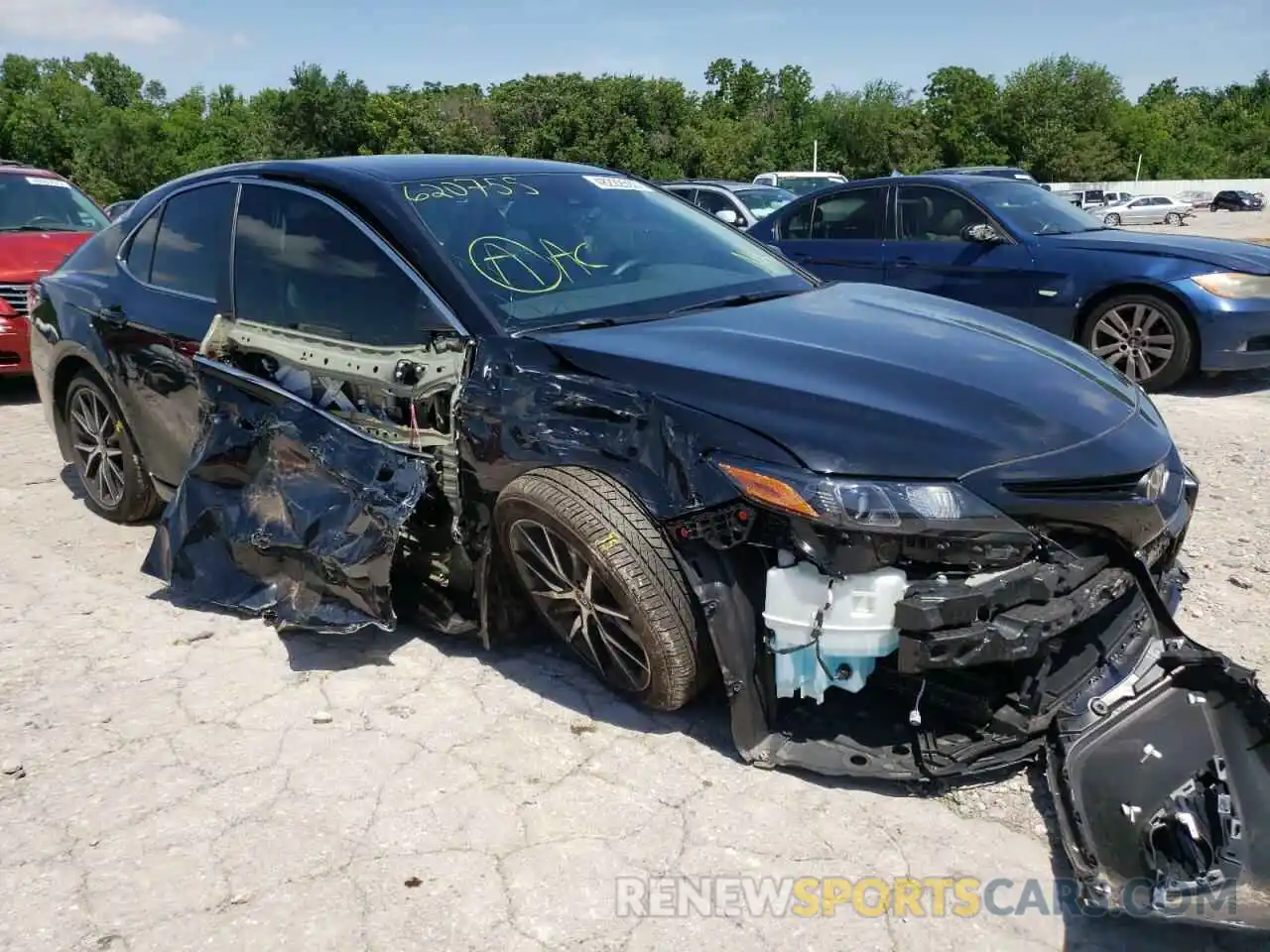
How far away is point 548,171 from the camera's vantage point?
3973mm

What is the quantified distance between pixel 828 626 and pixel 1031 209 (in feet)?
21.2

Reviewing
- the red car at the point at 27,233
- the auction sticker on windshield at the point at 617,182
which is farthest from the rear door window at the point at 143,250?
the red car at the point at 27,233

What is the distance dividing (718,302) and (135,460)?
2.89m

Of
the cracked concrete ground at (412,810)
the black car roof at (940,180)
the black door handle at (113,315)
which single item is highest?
the black car roof at (940,180)

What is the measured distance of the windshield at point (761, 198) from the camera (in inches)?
544

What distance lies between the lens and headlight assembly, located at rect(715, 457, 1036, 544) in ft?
7.86

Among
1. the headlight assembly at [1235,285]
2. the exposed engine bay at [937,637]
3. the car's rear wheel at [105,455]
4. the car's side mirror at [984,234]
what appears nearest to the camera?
the exposed engine bay at [937,637]

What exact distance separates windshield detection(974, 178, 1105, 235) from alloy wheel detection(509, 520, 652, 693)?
5.86 metres

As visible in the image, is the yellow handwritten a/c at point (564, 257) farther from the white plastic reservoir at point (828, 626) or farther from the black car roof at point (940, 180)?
the black car roof at point (940, 180)

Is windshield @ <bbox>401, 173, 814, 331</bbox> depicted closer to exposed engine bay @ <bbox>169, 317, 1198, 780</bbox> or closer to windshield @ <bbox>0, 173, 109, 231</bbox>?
exposed engine bay @ <bbox>169, 317, 1198, 780</bbox>

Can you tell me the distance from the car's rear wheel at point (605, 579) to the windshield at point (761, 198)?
11.2 meters

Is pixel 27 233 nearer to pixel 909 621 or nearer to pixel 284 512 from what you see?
pixel 284 512

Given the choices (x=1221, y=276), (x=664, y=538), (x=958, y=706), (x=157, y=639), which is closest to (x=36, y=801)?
(x=157, y=639)

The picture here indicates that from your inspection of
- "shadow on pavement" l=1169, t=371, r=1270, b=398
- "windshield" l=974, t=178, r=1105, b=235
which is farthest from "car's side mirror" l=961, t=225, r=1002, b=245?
"shadow on pavement" l=1169, t=371, r=1270, b=398
